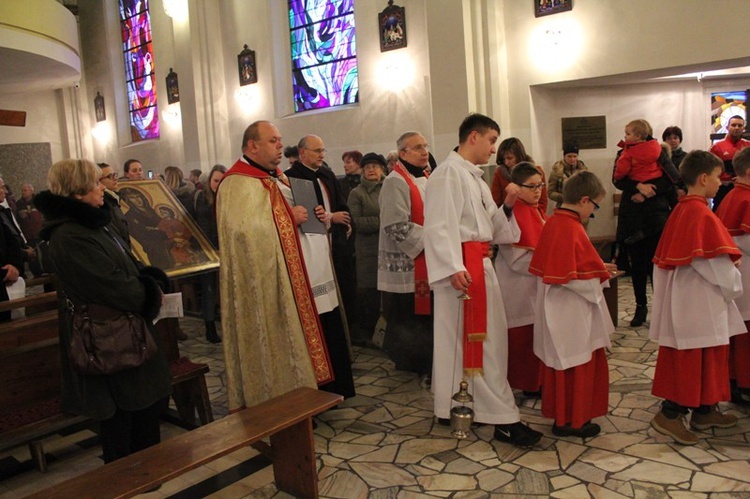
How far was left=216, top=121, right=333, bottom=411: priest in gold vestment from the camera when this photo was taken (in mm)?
3949

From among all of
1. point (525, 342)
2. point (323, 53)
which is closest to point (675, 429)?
point (525, 342)

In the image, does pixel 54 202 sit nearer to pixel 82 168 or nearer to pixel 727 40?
pixel 82 168

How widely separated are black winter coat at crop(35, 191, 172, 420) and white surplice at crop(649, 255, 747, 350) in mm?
2728

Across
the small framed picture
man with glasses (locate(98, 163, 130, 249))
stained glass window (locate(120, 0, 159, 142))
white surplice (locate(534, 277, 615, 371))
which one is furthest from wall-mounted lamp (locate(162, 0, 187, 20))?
white surplice (locate(534, 277, 615, 371))

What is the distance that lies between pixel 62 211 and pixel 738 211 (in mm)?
3700

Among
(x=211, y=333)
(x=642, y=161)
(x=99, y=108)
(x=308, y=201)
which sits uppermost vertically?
(x=99, y=108)

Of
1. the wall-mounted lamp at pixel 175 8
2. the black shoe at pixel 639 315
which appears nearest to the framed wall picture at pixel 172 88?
the wall-mounted lamp at pixel 175 8

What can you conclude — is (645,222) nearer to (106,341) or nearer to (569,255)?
(569,255)

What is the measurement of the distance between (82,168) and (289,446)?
Result: 5.73 ft

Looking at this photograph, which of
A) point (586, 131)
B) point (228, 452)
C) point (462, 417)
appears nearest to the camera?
point (228, 452)

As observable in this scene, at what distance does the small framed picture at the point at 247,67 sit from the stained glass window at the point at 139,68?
3836mm

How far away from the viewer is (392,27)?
10.4 metres

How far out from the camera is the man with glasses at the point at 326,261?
4309 millimetres

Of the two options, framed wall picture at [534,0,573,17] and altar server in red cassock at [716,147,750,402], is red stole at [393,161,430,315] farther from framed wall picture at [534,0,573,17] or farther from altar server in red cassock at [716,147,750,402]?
framed wall picture at [534,0,573,17]
